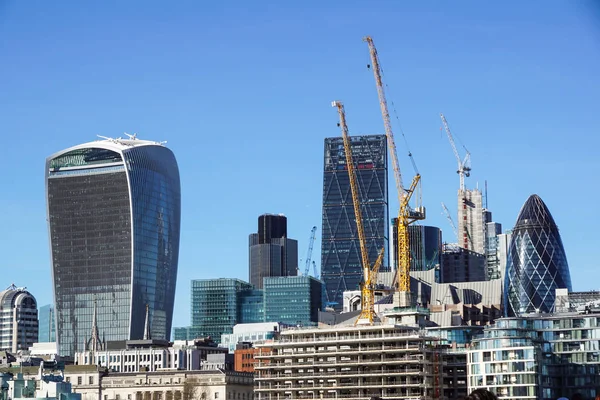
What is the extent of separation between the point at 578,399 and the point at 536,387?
6335 inches

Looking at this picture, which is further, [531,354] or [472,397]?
[531,354]

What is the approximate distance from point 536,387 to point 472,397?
171543 mm

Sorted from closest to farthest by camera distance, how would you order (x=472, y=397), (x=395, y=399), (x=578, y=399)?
(x=472, y=397)
(x=578, y=399)
(x=395, y=399)

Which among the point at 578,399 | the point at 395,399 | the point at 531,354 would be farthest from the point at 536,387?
the point at 578,399

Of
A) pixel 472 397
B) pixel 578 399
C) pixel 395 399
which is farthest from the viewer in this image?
pixel 395 399

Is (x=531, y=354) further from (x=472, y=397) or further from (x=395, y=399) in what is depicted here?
(x=472, y=397)

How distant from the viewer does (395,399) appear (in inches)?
7653

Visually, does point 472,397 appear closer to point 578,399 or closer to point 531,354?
point 578,399

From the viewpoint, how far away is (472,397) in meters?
31.2

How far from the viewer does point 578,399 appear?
135 ft

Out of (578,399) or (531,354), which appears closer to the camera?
(578,399)

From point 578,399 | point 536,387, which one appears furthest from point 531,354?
point 578,399

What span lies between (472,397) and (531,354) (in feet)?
567

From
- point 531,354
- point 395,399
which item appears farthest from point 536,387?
point 395,399
